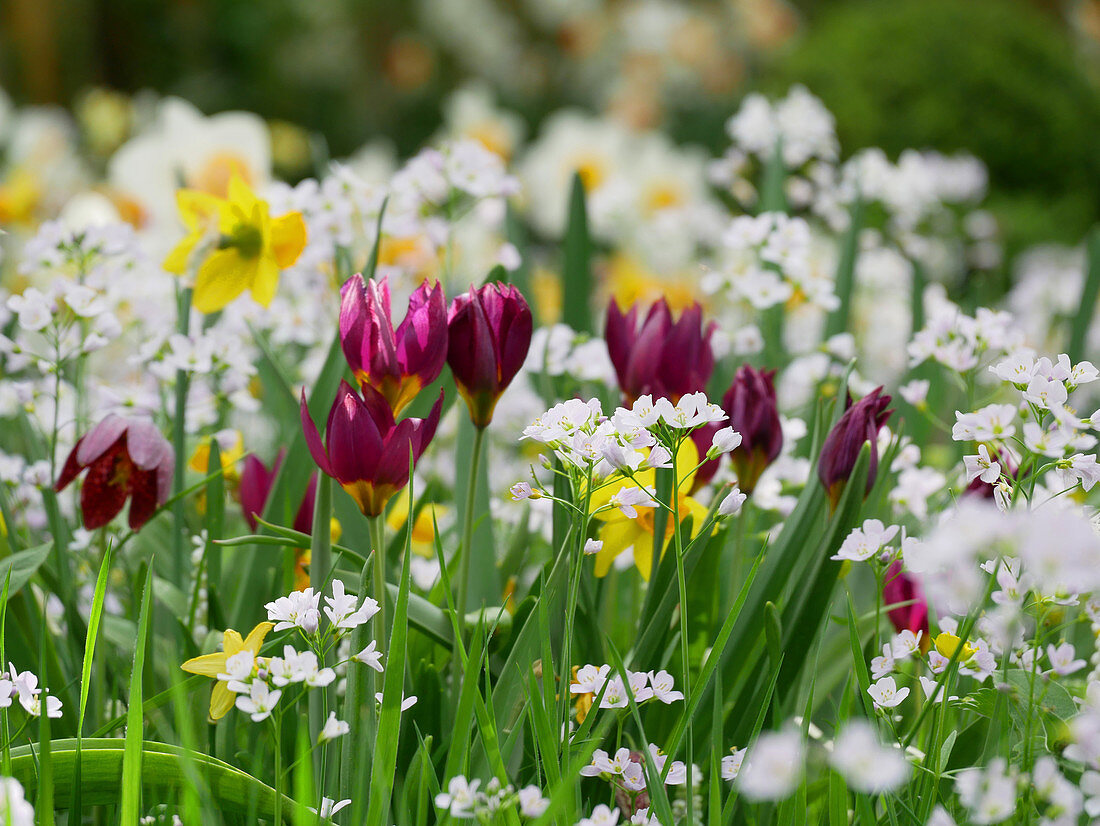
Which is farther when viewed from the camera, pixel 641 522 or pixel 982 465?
pixel 641 522

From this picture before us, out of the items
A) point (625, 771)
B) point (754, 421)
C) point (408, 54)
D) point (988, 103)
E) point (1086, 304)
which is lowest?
point (625, 771)

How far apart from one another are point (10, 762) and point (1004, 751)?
541 millimetres

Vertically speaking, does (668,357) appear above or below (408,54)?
below

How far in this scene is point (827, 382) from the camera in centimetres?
117

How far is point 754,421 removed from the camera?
0.71 meters

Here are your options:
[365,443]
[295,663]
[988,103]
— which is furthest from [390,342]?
[988,103]

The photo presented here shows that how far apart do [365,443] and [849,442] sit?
30 centimetres

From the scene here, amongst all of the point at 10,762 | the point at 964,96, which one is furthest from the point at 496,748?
the point at 964,96

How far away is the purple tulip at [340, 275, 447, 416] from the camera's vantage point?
57 cm

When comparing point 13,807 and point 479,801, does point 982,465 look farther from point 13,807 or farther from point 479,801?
point 13,807

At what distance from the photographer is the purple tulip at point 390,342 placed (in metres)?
0.57

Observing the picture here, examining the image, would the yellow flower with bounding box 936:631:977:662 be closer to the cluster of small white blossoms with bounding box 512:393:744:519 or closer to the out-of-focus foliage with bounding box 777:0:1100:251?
the cluster of small white blossoms with bounding box 512:393:744:519

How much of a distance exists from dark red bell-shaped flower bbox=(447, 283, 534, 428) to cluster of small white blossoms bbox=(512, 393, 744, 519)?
8 cm

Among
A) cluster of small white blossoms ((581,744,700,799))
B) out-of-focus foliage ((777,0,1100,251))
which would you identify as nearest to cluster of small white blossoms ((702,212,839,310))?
cluster of small white blossoms ((581,744,700,799))
